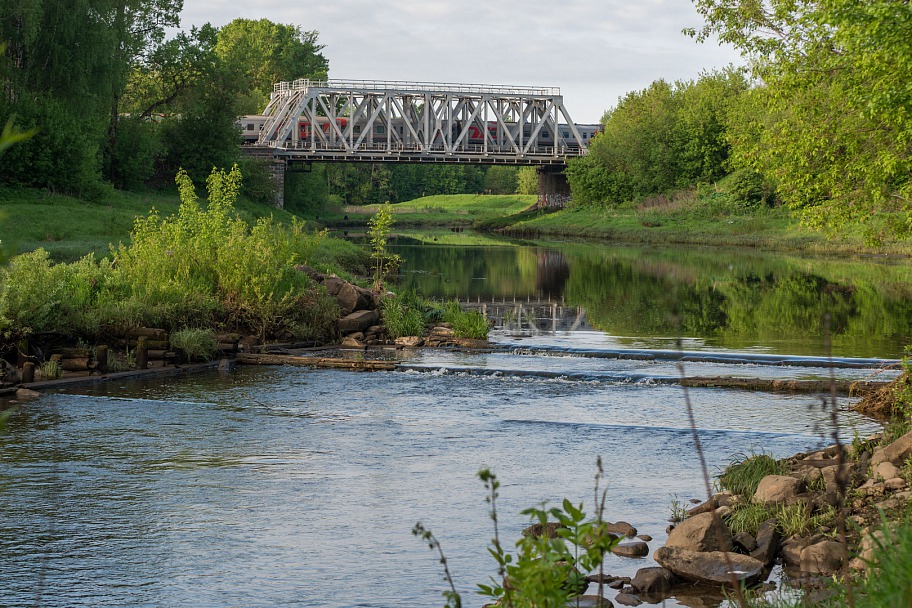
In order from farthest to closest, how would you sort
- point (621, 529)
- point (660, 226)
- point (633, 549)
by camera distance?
1. point (660, 226)
2. point (621, 529)
3. point (633, 549)

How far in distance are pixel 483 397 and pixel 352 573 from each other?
29.2 feet

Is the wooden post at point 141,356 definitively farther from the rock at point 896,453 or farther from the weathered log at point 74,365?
the rock at point 896,453

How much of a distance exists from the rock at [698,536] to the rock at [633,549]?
312 millimetres

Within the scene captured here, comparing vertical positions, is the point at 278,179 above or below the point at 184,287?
above

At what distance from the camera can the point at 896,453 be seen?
11164 millimetres

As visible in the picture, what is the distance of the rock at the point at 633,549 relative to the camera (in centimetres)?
1013

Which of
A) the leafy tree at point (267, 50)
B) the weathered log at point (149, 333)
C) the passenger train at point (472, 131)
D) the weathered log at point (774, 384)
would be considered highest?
the leafy tree at point (267, 50)

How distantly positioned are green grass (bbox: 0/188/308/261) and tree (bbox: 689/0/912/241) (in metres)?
19.6

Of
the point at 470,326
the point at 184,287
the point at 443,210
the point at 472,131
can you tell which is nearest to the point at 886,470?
the point at 470,326

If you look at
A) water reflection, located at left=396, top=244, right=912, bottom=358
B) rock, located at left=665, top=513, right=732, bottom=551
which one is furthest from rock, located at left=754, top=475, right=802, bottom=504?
water reflection, located at left=396, top=244, right=912, bottom=358

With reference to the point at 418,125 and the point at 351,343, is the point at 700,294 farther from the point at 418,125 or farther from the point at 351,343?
the point at 418,125

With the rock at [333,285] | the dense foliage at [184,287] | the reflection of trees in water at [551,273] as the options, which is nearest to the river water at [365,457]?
the dense foliage at [184,287]

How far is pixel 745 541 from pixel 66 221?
37.9 m

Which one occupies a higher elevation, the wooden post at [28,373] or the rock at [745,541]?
the wooden post at [28,373]
